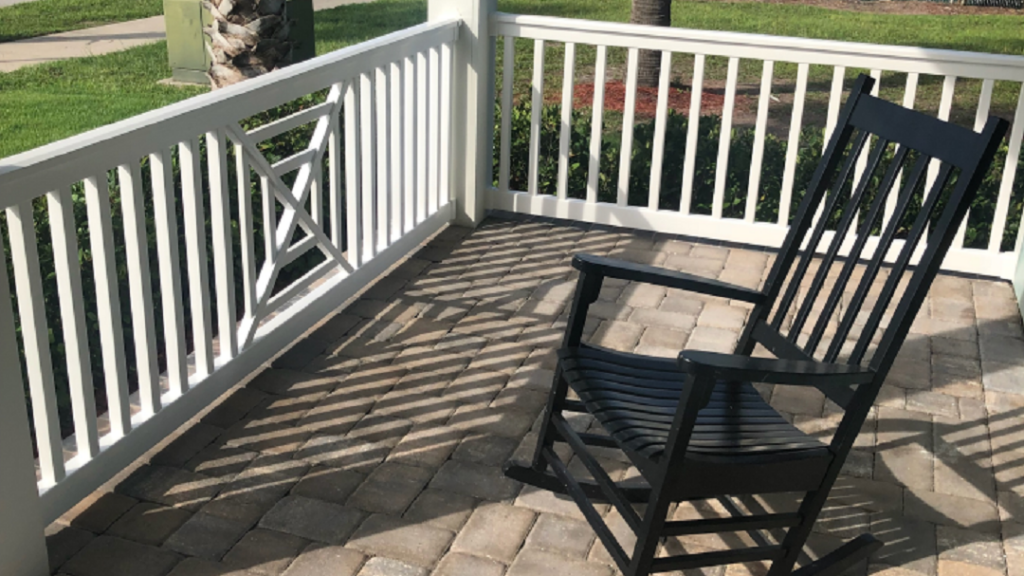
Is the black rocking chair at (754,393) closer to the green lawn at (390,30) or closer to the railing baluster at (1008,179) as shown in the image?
the railing baluster at (1008,179)

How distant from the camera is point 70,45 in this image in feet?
15.2

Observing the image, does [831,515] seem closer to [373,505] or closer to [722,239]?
[373,505]

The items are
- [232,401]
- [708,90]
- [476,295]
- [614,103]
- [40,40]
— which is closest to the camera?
[232,401]

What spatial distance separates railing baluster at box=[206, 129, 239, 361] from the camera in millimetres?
3113

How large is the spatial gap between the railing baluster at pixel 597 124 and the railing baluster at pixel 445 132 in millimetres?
674

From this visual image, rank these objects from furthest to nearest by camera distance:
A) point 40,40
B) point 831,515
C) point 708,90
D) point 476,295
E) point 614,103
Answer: point 708,90 < point 614,103 < point 40,40 < point 476,295 < point 831,515

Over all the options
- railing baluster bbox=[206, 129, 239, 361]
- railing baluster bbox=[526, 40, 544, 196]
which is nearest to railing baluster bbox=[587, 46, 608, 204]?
railing baluster bbox=[526, 40, 544, 196]

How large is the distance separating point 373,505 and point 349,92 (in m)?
1.70

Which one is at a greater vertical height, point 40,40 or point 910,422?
point 40,40

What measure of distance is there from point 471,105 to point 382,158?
0.83 m

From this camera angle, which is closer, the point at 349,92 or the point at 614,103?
the point at 349,92

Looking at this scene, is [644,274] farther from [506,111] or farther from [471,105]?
[506,111]

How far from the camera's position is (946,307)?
14.2 feet

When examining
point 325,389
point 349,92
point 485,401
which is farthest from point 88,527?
point 349,92
